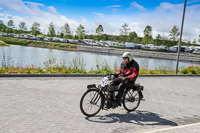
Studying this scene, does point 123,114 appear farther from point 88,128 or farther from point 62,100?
point 62,100

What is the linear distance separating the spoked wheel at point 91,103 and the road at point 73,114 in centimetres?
17

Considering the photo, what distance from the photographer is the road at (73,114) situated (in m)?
4.85

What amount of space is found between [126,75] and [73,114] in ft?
6.02

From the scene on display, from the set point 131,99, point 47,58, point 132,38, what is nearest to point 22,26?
point 132,38

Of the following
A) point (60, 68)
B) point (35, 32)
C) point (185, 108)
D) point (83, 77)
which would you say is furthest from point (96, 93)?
point (35, 32)

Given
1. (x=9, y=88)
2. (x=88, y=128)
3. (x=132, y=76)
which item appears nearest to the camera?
(x=88, y=128)

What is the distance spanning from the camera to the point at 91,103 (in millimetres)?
5723

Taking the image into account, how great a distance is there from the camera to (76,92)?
855 cm

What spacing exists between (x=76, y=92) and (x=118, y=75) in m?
2.88

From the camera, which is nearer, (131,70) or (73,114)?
(73,114)

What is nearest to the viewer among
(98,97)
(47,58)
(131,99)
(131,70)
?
(98,97)

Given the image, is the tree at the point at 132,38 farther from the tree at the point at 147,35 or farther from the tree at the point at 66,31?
the tree at the point at 66,31

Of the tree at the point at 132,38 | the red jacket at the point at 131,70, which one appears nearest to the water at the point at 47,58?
the red jacket at the point at 131,70

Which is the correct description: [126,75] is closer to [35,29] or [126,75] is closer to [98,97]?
[98,97]
